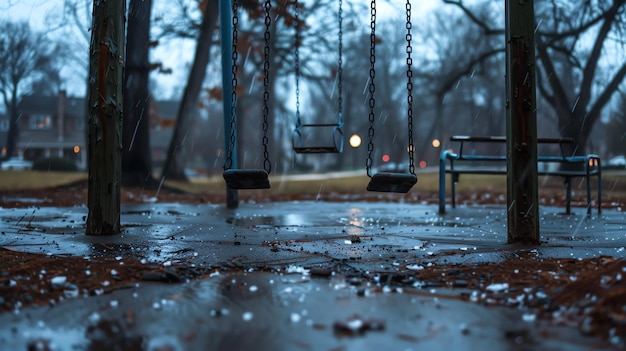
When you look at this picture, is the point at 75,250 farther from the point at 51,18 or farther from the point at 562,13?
the point at 562,13

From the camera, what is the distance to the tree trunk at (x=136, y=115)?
16188 mm

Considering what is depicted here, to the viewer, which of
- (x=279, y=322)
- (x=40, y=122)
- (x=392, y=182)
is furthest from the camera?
(x=40, y=122)

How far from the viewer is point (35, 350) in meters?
2.28

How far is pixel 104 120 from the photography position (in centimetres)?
552

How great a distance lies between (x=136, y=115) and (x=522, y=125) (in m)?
13.3

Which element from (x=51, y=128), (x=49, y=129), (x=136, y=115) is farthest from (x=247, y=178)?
(x=49, y=129)

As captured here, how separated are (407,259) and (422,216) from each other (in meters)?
4.04

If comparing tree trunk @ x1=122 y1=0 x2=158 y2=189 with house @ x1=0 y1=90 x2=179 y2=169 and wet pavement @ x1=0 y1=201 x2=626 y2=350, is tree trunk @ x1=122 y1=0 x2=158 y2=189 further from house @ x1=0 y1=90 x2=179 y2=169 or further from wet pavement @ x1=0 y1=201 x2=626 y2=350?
house @ x1=0 y1=90 x2=179 y2=169

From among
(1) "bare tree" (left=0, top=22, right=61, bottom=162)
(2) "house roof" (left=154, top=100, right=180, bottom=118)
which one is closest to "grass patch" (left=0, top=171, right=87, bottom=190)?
(1) "bare tree" (left=0, top=22, right=61, bottom=162)

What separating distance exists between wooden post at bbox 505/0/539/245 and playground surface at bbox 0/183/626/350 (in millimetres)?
271

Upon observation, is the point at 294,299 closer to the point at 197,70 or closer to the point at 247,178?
the point at 247,178

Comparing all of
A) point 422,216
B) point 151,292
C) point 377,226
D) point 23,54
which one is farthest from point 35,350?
point 23,54

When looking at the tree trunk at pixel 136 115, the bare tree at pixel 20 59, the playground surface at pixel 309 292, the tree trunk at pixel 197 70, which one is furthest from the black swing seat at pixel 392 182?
the bare tree at pixel 20 59

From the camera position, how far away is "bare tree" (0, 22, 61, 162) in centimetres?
1978
